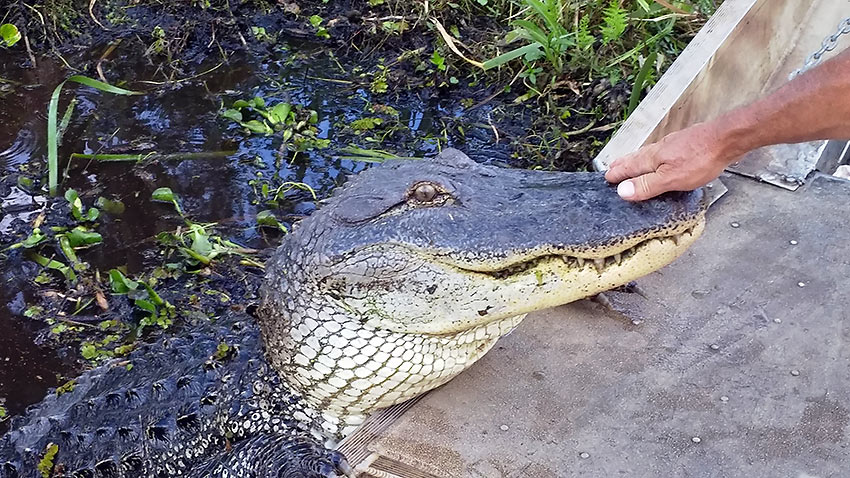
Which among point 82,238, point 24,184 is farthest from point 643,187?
point 24,184

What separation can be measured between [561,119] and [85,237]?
2.70m

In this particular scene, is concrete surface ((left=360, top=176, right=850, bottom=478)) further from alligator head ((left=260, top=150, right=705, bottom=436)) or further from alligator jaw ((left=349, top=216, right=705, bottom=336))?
alligator jaw ((left=349, top=216, right=705, bottom=336))

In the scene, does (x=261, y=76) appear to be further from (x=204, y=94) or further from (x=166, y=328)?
(x=166, y=328)

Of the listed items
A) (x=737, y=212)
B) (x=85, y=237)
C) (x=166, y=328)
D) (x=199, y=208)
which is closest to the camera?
(x=737, y=212)

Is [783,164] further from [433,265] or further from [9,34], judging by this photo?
[9,34]

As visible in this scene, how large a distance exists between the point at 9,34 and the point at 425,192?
163 inches

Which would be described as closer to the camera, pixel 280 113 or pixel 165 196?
pixel 165 196

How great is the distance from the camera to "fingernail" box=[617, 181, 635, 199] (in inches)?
82.4

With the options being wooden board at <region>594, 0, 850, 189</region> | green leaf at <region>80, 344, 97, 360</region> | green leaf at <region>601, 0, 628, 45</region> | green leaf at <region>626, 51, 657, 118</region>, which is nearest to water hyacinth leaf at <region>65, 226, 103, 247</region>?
green leaf at <region>80, 344, 97, 360</region>

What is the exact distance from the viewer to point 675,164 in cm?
207

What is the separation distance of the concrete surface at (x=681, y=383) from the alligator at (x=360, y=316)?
0.20 meters

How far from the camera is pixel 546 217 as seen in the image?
2.16 metres

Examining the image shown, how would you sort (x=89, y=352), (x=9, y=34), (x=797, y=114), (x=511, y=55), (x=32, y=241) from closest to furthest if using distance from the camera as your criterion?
(x=797, y=114)
(x=89, y=352)
(x=32, y=241)
(x=511, y=55)
(x=9, y=34)

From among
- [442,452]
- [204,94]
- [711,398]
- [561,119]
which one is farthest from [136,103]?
[711,398]
